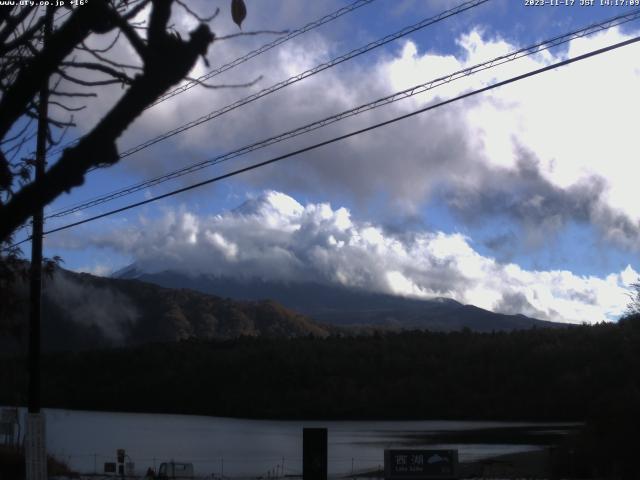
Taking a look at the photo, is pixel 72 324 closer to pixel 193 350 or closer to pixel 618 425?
pixel 193 350

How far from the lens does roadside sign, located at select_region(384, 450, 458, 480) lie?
57.0ft

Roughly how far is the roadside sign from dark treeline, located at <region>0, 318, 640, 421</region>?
7182 cm

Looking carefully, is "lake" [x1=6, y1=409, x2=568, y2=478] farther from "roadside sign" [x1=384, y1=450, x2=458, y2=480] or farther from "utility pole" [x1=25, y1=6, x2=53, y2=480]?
"utility pole" [x1=25, y1=6, x2=53, y2=480]

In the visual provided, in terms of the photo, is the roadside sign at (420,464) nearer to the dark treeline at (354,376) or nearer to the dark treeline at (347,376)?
the dark treeline at (354,376)

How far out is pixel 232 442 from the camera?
76062mm

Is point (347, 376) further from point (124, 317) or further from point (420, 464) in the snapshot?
point (420, 464)

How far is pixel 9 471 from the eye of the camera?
890 inches

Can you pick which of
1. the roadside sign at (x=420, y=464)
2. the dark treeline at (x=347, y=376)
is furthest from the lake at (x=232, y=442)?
the roadside sign at (x=420, y=464)

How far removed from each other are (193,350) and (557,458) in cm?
9641

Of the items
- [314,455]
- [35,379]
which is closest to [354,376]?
[35,379]

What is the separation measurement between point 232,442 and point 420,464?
199 feet

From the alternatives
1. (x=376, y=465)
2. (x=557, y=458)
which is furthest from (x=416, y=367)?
(x=557, y=458)

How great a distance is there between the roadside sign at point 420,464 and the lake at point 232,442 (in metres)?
23.5

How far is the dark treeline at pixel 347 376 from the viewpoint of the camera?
98.7 meters
